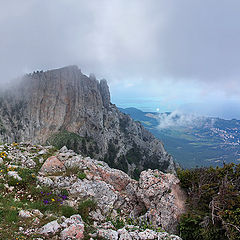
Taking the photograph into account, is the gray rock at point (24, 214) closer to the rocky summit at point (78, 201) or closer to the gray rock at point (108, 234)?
the rocky summit at point (78, 201)

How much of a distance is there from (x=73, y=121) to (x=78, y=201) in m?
150

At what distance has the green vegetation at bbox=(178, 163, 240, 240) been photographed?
327 inches

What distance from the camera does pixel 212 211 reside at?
343 inches

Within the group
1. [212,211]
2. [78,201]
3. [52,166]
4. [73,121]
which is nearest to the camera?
[212,211]

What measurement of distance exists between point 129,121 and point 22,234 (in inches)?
7004

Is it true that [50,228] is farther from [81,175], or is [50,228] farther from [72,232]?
[81,175]

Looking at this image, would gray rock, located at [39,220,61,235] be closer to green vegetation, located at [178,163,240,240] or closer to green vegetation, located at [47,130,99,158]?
green vegetation, located at [178,163,240,240]

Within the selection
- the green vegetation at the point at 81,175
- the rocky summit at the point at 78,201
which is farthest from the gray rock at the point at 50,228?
the green vegetation at the point at 81,175

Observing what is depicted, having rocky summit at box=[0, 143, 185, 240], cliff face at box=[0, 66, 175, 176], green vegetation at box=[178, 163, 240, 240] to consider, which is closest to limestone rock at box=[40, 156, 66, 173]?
rocky summit at box=[0, 143, 185, 240]

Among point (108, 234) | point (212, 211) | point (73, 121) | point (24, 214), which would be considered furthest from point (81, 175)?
point (73, 121)

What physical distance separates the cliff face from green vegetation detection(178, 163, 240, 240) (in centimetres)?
12870

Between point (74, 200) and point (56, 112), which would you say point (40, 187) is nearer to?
point (74, 200)

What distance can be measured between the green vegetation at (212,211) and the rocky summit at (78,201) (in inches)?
34.0

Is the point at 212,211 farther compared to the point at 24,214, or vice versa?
the point at 212,211
